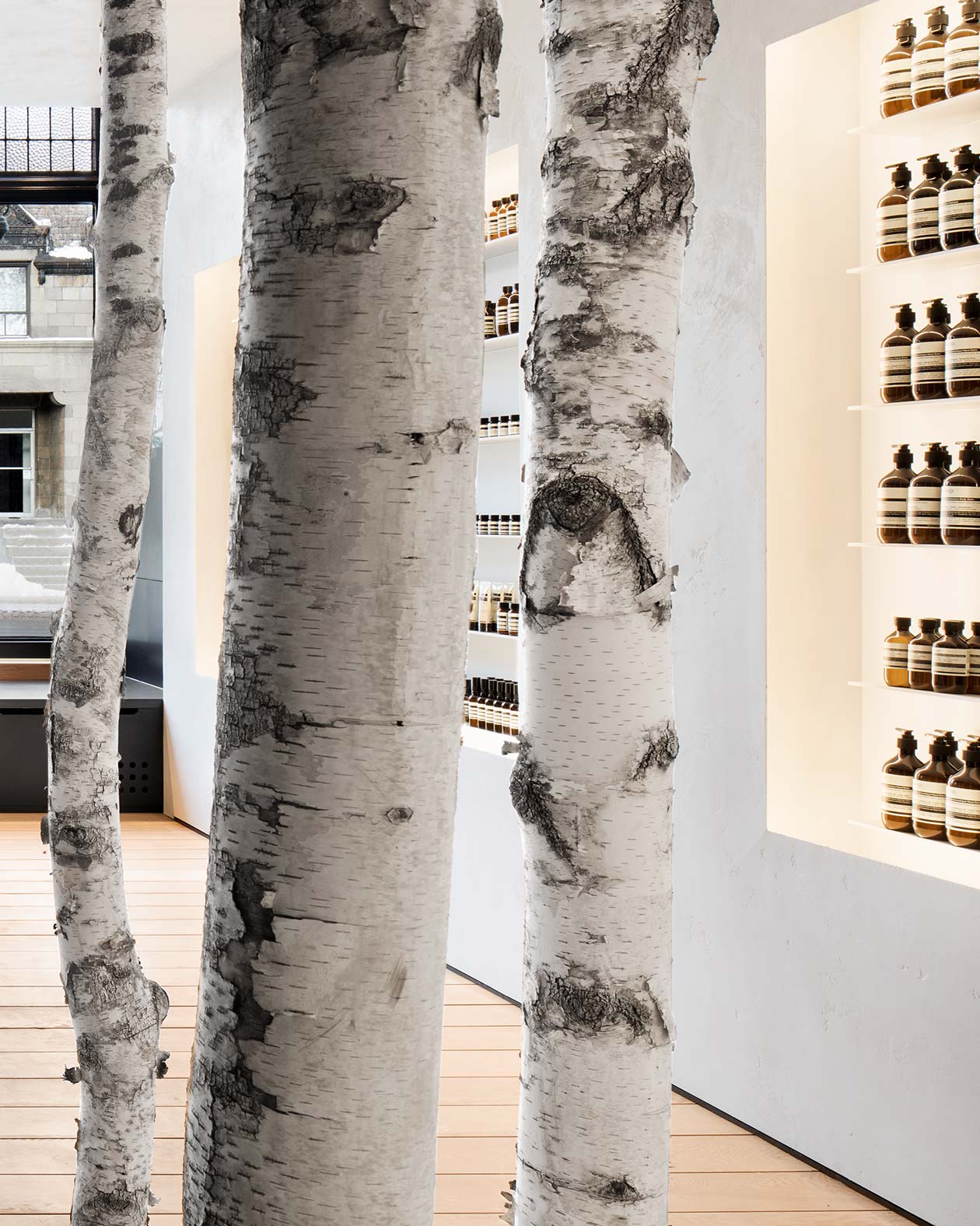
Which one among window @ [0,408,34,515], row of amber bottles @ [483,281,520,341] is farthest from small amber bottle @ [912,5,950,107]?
window @ [0,408,34,515]

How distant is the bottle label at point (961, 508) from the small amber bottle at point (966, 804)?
0.40 meters

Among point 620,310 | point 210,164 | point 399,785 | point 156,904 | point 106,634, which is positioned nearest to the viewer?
point 399,785

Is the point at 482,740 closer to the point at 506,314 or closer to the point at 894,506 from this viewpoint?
the point at 506,314

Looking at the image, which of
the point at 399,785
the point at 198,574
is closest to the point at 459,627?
the point at 399,785

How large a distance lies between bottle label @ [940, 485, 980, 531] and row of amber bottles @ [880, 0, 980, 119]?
2.42 ft

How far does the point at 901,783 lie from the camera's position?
2611 millimetres

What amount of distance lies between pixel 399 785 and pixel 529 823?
465mm

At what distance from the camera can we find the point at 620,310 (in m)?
0.83

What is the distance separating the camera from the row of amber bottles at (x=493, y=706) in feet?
12.7

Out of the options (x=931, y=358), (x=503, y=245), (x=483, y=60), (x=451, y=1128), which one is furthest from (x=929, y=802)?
(x=483, y=60)

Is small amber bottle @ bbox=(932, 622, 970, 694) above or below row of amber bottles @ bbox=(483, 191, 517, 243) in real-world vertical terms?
below

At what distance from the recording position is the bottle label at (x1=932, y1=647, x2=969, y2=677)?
2461mm

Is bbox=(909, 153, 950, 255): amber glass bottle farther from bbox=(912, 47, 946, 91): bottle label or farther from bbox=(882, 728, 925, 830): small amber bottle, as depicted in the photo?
bbox=(882, 728, 925, 830): small amber bottle

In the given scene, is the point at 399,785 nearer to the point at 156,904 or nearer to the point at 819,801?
the point at 819,801
